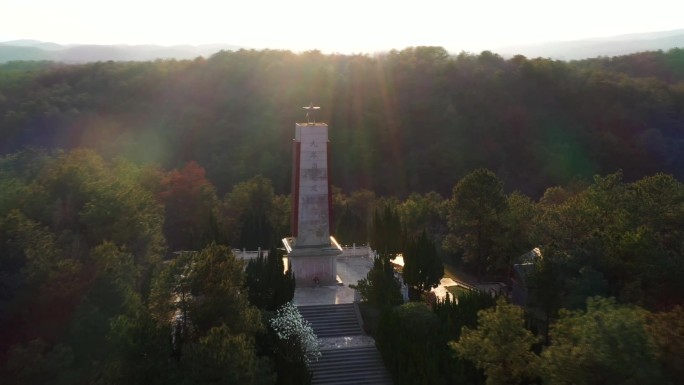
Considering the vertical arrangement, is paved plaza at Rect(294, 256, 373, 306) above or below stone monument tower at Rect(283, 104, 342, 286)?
below

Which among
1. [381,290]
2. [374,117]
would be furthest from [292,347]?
[374,117]

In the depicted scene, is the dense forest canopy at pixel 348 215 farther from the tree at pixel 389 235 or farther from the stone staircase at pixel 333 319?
the stone staircase at pixel 333 319

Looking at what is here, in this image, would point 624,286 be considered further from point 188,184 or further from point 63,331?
point 188,184

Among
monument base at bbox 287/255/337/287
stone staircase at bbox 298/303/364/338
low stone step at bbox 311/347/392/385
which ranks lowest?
low stone step at bbox 311/347/392/385

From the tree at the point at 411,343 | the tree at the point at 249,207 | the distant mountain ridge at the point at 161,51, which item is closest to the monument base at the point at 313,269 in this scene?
the tree at the point at 411,343

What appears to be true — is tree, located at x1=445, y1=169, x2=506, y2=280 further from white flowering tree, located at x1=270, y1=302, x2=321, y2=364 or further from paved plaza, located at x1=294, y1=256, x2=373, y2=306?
white flowering tree, located at x1=270, y1=302, x2=321, y2=364

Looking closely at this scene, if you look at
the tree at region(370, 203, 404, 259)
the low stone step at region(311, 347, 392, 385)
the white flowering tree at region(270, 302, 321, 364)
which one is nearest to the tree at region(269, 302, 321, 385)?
the white flowering tree at region(270, 302, 321, 364)
